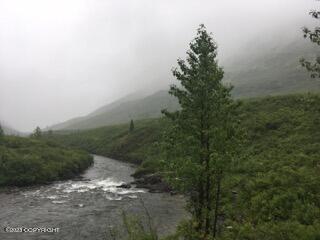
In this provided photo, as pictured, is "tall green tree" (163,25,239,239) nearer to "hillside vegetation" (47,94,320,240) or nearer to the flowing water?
"hillside vegetation" (47,94,320,240)

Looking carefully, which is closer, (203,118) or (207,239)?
(207,239)

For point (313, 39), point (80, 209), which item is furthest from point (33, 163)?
point (313, 39)

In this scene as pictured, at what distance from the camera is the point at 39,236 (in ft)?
140

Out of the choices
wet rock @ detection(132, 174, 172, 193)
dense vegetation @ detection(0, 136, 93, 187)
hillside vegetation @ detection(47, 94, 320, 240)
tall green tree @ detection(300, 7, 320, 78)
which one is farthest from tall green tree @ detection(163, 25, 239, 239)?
dense vegetation @ detection(0, 136, 93, 187)

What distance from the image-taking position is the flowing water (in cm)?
4481

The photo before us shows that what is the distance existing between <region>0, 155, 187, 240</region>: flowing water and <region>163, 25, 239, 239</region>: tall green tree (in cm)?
974

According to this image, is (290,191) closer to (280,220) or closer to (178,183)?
(280,220)

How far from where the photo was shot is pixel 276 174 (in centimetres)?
5509

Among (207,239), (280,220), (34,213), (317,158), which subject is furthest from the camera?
(317,158)

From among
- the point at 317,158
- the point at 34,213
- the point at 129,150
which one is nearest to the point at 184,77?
the point at 34,213

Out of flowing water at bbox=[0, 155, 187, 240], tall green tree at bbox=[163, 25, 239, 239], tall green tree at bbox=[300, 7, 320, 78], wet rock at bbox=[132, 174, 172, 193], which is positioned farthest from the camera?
wet rock at bbox=[132, 174, 172, 193]

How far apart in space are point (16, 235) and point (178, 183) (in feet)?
73.3

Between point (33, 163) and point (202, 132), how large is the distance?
62.5 m

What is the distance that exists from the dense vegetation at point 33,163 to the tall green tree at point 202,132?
53061 mm
